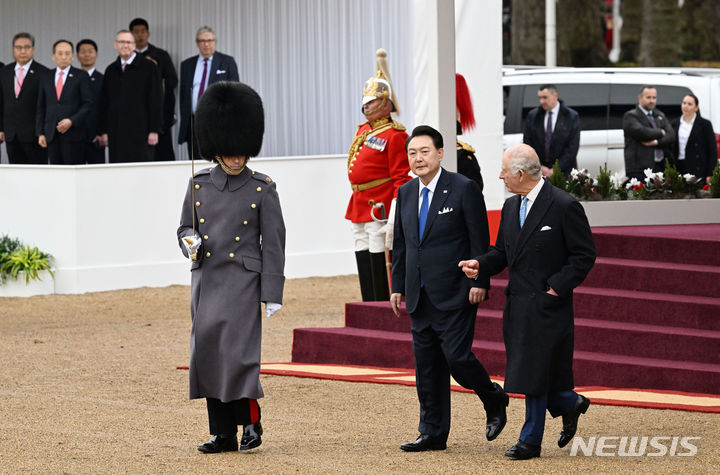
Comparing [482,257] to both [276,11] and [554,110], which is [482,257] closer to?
[554,110]

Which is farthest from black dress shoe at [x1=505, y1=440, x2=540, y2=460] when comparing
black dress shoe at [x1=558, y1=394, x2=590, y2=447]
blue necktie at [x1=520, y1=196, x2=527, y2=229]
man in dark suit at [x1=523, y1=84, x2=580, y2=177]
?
man in dark suit at [x1=523, y1=84, x2=580, y2=177]

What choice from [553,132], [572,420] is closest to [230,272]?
[572,420]

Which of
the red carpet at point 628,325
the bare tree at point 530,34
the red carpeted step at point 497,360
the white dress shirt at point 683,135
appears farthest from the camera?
the bare tree at point 530,34

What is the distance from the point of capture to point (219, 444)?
23.4 feet

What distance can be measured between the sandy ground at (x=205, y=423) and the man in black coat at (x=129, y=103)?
3.97 meters

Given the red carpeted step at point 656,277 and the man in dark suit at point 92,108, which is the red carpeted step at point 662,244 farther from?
the man in dark suit at point 92,108

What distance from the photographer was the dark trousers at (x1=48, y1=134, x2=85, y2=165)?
15305mm

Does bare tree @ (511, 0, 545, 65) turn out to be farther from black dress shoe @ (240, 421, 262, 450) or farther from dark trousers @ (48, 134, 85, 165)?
black dress shoe @ (240, 421, 262, 450)

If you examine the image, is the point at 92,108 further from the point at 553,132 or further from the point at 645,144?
the point at 645,144

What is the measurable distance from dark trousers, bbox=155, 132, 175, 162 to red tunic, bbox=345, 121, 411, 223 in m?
5.56

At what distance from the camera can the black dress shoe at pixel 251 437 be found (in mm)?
7105

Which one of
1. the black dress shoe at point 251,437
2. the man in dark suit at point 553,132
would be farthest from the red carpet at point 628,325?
the man in dark suit at point 553,132

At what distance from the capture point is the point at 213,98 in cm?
729

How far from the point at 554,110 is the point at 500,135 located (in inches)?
137
